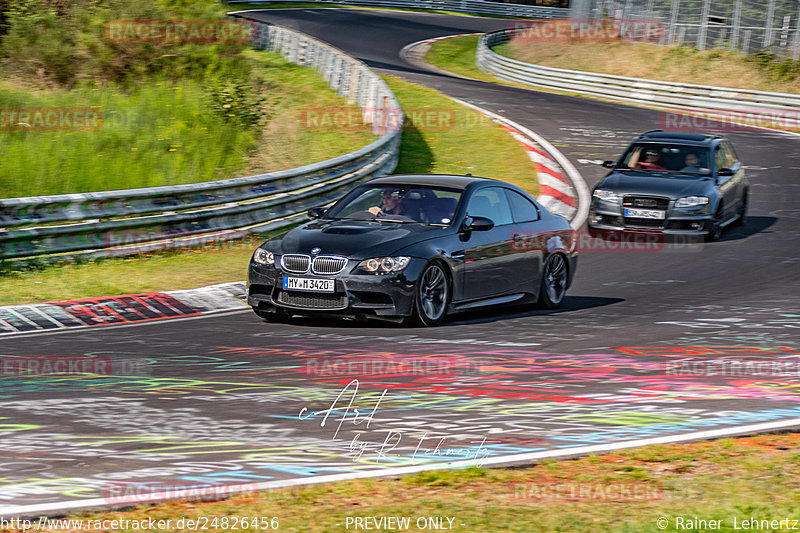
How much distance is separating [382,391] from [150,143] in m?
13.2

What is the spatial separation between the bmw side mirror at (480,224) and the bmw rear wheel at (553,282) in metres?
1.24

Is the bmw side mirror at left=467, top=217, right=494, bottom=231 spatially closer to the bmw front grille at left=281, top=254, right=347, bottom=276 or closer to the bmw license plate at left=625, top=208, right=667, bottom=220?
the bmw front grille at left=281, top=254, right=347, bottom=276

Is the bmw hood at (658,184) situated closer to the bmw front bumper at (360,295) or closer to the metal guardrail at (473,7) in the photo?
the bmw front bumper at (360,295)

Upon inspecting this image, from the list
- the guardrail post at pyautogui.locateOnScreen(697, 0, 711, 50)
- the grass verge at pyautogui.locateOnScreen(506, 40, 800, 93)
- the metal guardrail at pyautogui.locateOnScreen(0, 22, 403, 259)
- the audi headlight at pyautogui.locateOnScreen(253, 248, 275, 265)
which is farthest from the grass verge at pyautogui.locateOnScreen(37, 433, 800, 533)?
the guardrail post at pyautogui.locateOnScreen(697, 0, 711, 50)

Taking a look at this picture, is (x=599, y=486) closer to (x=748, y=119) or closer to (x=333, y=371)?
(x=333, y=371)

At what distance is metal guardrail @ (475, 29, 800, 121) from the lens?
3406 cm

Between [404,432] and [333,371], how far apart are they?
1.96 m

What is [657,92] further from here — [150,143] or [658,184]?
[150,143]

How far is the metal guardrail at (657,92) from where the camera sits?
34062 mm

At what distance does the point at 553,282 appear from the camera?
12727mm

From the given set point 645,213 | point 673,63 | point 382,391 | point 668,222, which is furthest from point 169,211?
point 673,63

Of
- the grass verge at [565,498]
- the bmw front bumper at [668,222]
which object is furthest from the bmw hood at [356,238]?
the bmw front bumper at [668,222]

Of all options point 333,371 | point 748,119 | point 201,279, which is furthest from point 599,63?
point 333,371

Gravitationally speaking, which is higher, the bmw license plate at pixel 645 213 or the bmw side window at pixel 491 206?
the bmw side window at pixel 491 206
